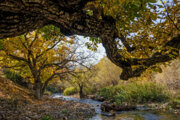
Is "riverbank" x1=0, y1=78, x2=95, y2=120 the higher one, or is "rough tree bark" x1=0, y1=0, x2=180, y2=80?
"rough tree bark" x1=0, y1=0, x2=180, y2=80

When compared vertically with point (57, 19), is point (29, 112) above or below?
below

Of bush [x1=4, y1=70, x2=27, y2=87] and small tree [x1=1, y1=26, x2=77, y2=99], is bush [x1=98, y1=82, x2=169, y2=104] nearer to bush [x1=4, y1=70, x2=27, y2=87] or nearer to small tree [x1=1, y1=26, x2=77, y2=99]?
small tree [x1=1, y1=26, x2=77, y2=99]

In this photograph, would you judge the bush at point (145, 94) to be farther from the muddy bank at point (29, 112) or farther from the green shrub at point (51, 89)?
the green shrub at point (51, 89)

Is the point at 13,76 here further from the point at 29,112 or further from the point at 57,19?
the point at 57,19

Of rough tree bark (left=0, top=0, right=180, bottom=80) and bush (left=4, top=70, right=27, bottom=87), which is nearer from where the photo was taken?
rough tree bark (left=0, top=0, right=180, bottom=80)

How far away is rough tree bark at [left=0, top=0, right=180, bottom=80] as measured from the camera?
2387 mm

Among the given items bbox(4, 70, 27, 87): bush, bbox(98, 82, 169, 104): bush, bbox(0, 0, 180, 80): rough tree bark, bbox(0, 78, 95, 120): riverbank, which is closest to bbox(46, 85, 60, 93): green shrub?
bbox(4, 70, 27, 87): bush

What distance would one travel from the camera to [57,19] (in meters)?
2.87

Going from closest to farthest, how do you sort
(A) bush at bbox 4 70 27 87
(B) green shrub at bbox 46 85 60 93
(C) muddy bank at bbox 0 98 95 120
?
(C) muddy bank at bbox 0 98 95 120, (A) bush at bbox 4 70 27 87, (B) green shrub at bbox 46 85 60 93

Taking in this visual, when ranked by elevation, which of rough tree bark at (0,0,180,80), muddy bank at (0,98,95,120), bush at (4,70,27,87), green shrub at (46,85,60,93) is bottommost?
green shrub at (46,85,60,93)

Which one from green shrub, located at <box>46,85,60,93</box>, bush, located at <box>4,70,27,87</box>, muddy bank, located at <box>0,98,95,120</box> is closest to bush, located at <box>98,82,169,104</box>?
muddy bank, located at <box>0,98,95,120</box>

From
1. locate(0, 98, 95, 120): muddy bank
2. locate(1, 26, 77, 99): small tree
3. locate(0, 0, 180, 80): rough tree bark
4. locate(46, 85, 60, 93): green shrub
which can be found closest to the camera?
locate(0, 0, 180, 80): rough tree bark

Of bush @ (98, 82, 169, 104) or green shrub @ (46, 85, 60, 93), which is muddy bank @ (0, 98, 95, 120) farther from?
green shrub @ (46, 85, 60, 93)

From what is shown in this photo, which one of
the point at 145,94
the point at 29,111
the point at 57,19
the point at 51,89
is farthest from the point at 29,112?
the point at 51,89
